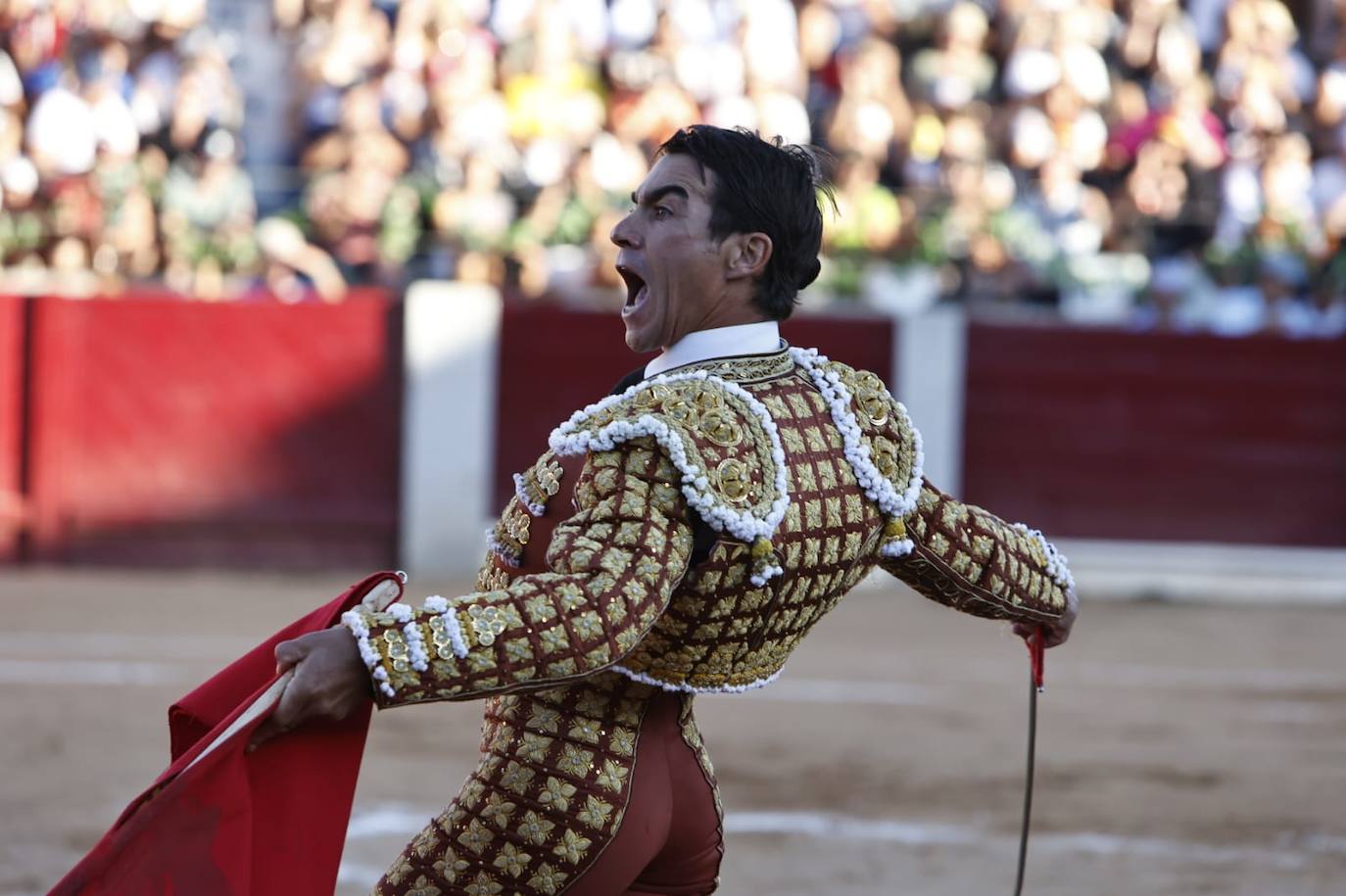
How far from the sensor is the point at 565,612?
5.86ft

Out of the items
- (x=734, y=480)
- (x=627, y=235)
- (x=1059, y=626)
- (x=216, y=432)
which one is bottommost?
(x=216, y=432)

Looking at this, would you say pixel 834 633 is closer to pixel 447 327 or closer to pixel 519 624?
pixel 447 327

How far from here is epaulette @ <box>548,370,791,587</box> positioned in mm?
1891

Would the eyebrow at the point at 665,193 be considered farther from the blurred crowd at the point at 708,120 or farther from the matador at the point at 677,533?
the blurred crowd at the point at 708,120

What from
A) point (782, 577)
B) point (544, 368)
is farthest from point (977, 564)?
point (544, 368)

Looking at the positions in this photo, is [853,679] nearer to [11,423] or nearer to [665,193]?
[11,423]

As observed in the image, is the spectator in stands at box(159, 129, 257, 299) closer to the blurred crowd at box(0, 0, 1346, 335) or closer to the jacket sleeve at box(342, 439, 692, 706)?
the blurred crowd at box(0, 0, 1346, 335)

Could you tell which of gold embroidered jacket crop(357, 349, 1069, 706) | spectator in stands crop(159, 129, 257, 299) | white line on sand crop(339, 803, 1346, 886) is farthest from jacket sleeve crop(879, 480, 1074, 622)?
spectator in stands crop(159, 129, 257, 299)

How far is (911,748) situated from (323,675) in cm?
377

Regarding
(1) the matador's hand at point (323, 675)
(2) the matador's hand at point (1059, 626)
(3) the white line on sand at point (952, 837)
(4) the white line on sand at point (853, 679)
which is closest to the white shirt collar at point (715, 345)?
(1) the matador's hand at point (323, 675)

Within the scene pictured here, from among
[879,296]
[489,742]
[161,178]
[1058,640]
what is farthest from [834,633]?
[489,742]

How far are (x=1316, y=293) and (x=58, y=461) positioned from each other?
571cm

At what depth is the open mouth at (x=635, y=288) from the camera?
2.03 meters

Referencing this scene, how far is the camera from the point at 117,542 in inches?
341
